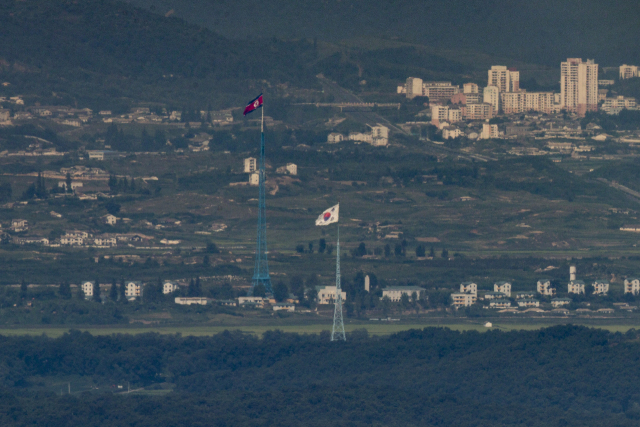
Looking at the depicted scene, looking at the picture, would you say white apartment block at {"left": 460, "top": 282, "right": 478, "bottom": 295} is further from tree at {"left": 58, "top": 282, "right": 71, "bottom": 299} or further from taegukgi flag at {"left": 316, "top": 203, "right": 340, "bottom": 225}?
tree at {"left": 58, "top": 282, "right": 71, "bottom": 299}

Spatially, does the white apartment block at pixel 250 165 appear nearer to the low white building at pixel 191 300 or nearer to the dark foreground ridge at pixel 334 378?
the low white building at pixel 191 300

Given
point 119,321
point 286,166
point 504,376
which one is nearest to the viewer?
point 504,376

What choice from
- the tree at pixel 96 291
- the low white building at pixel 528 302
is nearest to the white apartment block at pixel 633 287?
the low white building at pixel 528 302

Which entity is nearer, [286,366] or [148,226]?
[286,366]

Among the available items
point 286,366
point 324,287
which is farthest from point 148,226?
point 286,366

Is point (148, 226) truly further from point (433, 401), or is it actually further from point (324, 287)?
point (433, 401)

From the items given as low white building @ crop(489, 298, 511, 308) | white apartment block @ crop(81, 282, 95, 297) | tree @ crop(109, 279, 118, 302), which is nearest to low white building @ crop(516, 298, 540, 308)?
low white building @ crop(489, 298, 511, 308)
